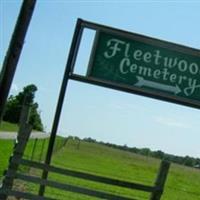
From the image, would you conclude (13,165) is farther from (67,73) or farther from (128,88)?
(128,88)

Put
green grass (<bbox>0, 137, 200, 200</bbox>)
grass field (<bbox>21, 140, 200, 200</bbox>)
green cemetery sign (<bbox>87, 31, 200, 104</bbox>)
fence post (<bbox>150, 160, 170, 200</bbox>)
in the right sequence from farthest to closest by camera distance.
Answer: grass field (<bbox>21, 140, 200, 200</bbox>), green grass (<bbox>0, 137, 200, 200</bbox>), green cemetery sign (<bbox>87, 31, 200, 104</bbox>), fence post (<bbox>150, 160, 170, 200</bbox>)

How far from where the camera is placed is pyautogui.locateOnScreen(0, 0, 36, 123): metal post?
10.2 meters

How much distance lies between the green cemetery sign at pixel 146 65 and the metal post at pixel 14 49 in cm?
126

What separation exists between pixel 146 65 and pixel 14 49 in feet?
7.57

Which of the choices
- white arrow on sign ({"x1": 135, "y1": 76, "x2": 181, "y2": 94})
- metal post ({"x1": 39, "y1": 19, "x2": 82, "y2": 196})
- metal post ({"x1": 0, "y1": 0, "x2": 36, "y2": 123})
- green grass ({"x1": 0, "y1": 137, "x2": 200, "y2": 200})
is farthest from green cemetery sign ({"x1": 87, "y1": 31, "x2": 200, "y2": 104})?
green grass ({"x1": 0, "y1": 137, "x2": 200, "y2": 200})

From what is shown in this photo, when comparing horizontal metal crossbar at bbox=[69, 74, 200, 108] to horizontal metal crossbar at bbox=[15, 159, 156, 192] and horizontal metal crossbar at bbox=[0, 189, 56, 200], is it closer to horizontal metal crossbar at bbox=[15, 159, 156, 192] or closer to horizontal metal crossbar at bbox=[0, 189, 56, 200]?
horizontal metal crossbar at bbox=[15, 159, 156, 192]

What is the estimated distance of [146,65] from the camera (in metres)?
10.5

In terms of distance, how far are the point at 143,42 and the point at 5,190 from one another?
346 centimetres

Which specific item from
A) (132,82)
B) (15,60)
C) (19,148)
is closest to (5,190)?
(19,148)

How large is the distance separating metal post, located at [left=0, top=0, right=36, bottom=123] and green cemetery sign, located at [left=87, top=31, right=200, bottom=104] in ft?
4.13

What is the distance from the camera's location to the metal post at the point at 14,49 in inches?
401

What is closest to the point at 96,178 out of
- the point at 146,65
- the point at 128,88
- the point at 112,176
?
the point at 128,88

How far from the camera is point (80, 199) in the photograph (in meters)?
16.8

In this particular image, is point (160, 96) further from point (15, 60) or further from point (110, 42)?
point (15, 60)
